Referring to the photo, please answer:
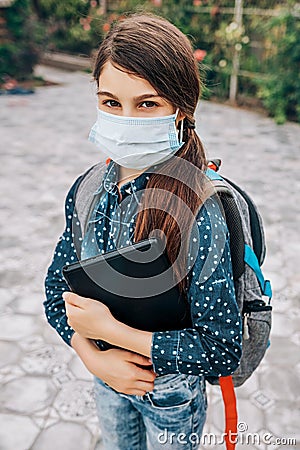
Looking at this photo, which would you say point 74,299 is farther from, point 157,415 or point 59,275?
point 157,415

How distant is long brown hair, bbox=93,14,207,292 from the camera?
39.8 inches

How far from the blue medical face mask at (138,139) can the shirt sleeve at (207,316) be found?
0.17m

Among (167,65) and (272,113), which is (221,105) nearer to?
(272,113)

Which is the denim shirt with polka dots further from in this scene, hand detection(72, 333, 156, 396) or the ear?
the ear

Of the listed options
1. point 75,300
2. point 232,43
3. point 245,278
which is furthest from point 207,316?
point 232,43

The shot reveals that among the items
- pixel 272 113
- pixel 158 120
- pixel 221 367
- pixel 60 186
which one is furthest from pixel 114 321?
pixel 272 113

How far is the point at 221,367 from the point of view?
1051mm

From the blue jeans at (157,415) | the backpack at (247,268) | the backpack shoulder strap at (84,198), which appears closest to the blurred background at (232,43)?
the backpack shoulder strap at (84,198)

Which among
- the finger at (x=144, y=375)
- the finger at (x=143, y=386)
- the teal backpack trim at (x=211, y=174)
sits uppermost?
the teal backpack trim at (x=211, y=174)

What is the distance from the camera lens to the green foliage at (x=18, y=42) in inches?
359

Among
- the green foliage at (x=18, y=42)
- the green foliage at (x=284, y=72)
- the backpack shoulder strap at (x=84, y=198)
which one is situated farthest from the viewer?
the green foliage at (x=18, y=42)

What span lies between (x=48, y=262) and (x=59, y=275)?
226 centimetres

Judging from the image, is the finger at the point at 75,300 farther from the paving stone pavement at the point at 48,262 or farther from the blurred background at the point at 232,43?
the blurred background at the point at 232,43

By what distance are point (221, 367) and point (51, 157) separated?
4.79m
